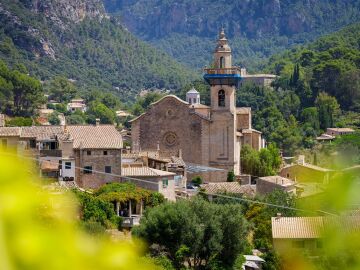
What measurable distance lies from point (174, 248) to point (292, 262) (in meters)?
21.2

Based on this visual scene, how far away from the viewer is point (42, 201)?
1115 mm

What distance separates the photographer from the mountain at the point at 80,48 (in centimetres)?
10675

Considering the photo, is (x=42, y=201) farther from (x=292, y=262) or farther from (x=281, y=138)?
(x=281, y=138)

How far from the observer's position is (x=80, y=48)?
403 feet

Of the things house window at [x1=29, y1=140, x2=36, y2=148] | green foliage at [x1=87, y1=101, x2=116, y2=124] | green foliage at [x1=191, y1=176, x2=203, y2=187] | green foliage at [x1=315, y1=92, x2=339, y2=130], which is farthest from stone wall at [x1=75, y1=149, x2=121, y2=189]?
green foliage at [x1=87, y1=101, x2=116, y2=124]

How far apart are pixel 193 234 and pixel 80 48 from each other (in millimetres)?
102302

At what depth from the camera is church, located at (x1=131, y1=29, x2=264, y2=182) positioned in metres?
38.7

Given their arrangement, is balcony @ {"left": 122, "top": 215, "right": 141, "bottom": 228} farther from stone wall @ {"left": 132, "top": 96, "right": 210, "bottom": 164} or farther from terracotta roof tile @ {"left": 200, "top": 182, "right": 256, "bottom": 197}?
stone wall @ {"left": 132, "top": 96, "right": 210, "bottom": 164}

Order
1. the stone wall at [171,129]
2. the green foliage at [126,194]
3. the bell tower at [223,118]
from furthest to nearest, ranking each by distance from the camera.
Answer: the stone wall at [171,129] < the bell tower at [223,118] < the green foliage at [126,194]

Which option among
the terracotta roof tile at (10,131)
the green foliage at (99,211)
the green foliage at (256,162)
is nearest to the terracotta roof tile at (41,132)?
the terracotta roof tile at (10,131)

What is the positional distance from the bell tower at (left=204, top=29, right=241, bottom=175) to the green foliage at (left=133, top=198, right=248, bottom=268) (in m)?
15.4

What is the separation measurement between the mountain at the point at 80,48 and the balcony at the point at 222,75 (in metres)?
59.9

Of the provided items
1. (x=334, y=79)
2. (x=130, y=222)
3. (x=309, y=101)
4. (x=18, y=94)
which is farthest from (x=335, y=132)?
(x=130, y=222)

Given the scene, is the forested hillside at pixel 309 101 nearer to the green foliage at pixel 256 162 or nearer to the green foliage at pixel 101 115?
the green foliage at pixel 101 115
